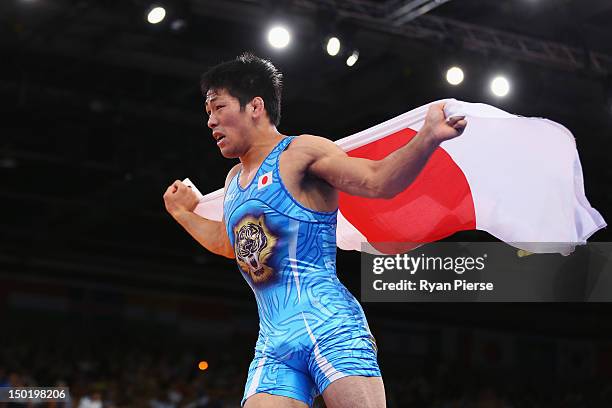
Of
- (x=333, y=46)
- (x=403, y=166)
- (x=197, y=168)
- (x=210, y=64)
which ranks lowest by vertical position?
(x=403, y=166)

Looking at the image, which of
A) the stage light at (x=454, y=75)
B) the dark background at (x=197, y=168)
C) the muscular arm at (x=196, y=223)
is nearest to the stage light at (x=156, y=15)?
the dark background at (x=197, y=168)

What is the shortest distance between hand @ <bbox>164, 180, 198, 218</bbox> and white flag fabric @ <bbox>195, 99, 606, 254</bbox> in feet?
2.32

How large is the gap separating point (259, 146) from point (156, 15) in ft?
20.4

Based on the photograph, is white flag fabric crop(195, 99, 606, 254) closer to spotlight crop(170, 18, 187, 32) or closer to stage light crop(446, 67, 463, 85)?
spotlight crop(170, 18, 187, 32)

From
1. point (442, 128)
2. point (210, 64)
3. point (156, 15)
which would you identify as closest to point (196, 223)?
point (442, 128)

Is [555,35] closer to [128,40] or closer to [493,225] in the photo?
[128,40]

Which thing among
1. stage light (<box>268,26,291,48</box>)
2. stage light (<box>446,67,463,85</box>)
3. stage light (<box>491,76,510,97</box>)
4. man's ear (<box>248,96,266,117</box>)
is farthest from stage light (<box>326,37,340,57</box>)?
man's ear (<box>248,96,266,117</box>)

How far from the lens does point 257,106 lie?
355 centimetres

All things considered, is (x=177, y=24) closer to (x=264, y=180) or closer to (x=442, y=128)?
(x=264, y=180)

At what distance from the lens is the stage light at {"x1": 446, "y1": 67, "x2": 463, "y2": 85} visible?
34.5 ft

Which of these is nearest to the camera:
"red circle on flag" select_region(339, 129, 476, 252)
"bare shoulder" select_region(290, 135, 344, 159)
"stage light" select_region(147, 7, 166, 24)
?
"bare shoulder" select_region(290, 135, 344, 159)

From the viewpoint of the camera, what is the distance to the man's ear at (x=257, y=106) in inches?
139

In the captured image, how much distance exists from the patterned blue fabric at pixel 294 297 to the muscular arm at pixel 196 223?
46cm

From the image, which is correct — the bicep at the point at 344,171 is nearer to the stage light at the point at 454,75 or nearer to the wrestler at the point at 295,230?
the wrestler at the point at 295,230
